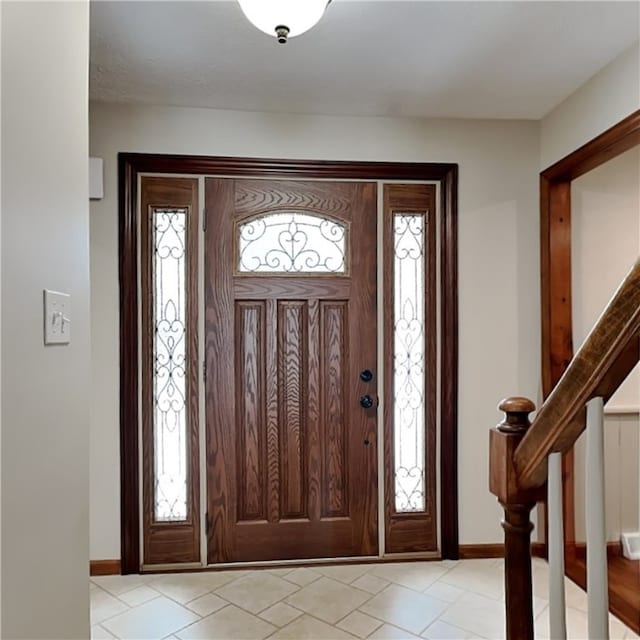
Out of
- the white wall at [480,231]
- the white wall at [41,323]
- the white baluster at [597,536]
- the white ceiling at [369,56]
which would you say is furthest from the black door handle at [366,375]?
the white baluster at [597,536]

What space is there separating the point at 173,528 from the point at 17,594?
6.05 ft

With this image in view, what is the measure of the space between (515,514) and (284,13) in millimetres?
1637

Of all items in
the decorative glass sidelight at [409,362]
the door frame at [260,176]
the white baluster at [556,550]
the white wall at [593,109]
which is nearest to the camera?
the white baluster at [556,550]

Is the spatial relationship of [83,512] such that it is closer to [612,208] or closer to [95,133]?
[95,133]

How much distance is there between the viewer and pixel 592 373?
30.0 inches

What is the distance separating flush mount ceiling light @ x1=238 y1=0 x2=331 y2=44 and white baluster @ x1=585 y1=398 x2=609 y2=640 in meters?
1.55

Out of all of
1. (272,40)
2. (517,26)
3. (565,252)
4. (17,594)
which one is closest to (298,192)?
(272,40)

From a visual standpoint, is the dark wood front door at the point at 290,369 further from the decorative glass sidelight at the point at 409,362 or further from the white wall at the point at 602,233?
the white wall at the point at 602,233

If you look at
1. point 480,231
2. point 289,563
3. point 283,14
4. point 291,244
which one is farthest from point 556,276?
point 289,563

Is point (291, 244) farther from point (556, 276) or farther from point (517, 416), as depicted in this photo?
point (517, 416)

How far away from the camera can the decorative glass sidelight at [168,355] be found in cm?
278

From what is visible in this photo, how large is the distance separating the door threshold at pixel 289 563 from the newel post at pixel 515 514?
1.98 m

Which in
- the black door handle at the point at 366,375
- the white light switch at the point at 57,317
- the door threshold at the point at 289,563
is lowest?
the door threshold at the point at 289,563

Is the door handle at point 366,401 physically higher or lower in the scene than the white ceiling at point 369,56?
lower
